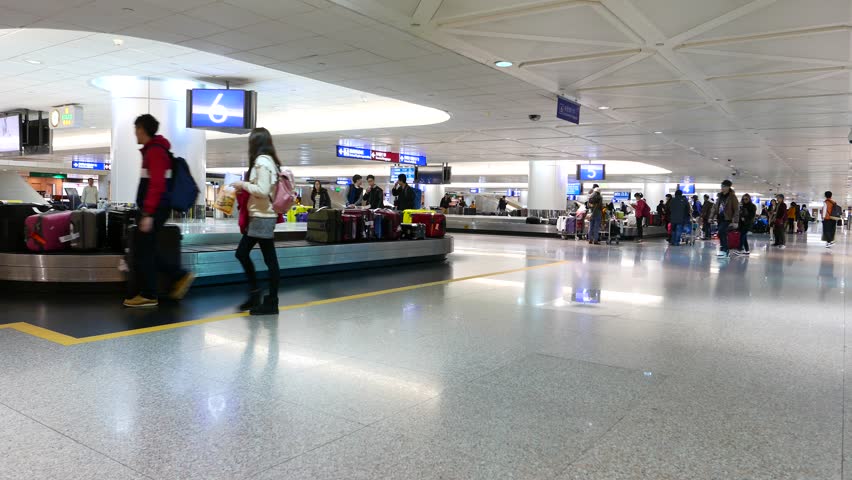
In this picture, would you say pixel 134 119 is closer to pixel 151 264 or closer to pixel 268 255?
pixel 151 264

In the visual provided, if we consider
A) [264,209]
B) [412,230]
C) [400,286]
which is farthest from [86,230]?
[412,230]

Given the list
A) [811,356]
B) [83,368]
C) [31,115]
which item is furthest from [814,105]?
[31,115]

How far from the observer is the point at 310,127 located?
68.7 feet

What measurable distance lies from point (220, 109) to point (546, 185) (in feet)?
62.3

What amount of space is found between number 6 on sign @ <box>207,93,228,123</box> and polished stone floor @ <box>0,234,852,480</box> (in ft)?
25.1

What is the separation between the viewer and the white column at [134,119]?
13336mm

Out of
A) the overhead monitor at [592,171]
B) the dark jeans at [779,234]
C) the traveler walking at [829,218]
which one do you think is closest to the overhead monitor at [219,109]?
the traveler walking at [829,218]

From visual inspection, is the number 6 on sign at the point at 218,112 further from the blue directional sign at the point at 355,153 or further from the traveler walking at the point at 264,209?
the blue directional sign at the point at 355,153

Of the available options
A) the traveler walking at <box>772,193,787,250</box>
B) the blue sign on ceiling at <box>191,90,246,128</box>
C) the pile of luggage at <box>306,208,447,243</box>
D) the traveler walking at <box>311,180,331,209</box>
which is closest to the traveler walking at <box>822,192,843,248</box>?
the traveler walking at <box>772,193,787,250</box>

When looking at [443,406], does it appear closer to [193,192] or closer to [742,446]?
[742,446]

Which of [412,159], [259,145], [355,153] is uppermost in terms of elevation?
[412,159]

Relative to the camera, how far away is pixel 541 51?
31.8 ft

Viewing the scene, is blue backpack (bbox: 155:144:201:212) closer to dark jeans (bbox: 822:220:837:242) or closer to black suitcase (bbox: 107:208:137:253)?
black suitcase (bbox: 107:208:137:253)

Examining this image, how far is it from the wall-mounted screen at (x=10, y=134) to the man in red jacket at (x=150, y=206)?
16.8 meters
